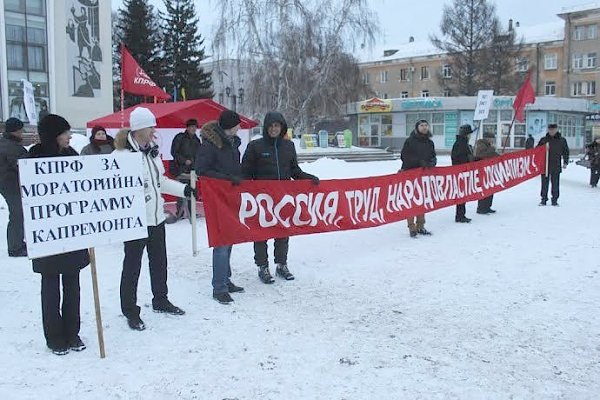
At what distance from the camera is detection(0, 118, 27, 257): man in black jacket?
23.3 ft

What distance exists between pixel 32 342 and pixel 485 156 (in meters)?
9.19

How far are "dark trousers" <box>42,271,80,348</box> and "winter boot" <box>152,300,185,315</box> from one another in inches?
37.0

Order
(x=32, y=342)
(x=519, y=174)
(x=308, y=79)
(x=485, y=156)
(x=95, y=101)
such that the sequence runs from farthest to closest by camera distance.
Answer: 1. (x=95, y=101)
2. (x=308, y=79)
3. (x=519, y=174)
4. (x=485, y=156)
5. (x=32, y=342)

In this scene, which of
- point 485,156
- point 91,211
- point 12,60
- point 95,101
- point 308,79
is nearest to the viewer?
point 91,211

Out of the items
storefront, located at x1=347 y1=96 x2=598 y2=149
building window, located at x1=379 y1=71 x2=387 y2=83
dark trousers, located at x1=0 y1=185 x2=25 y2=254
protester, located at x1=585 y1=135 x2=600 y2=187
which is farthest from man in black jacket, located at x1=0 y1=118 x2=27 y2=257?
building window, located at x1=379 y1=71 x2=387 y2=83

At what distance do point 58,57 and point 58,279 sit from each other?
4347 cm

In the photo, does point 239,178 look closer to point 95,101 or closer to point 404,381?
point 404,381

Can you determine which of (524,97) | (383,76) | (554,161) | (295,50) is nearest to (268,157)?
(554,161)

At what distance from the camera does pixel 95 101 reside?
150 ft

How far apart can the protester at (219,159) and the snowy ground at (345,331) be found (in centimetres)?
20

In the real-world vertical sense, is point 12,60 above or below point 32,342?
above

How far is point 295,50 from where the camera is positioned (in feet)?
117

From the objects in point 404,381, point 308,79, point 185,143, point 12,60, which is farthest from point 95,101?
point 404,381

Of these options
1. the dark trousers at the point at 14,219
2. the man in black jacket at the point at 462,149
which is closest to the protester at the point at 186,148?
the dark trousers at the point at 14,219
